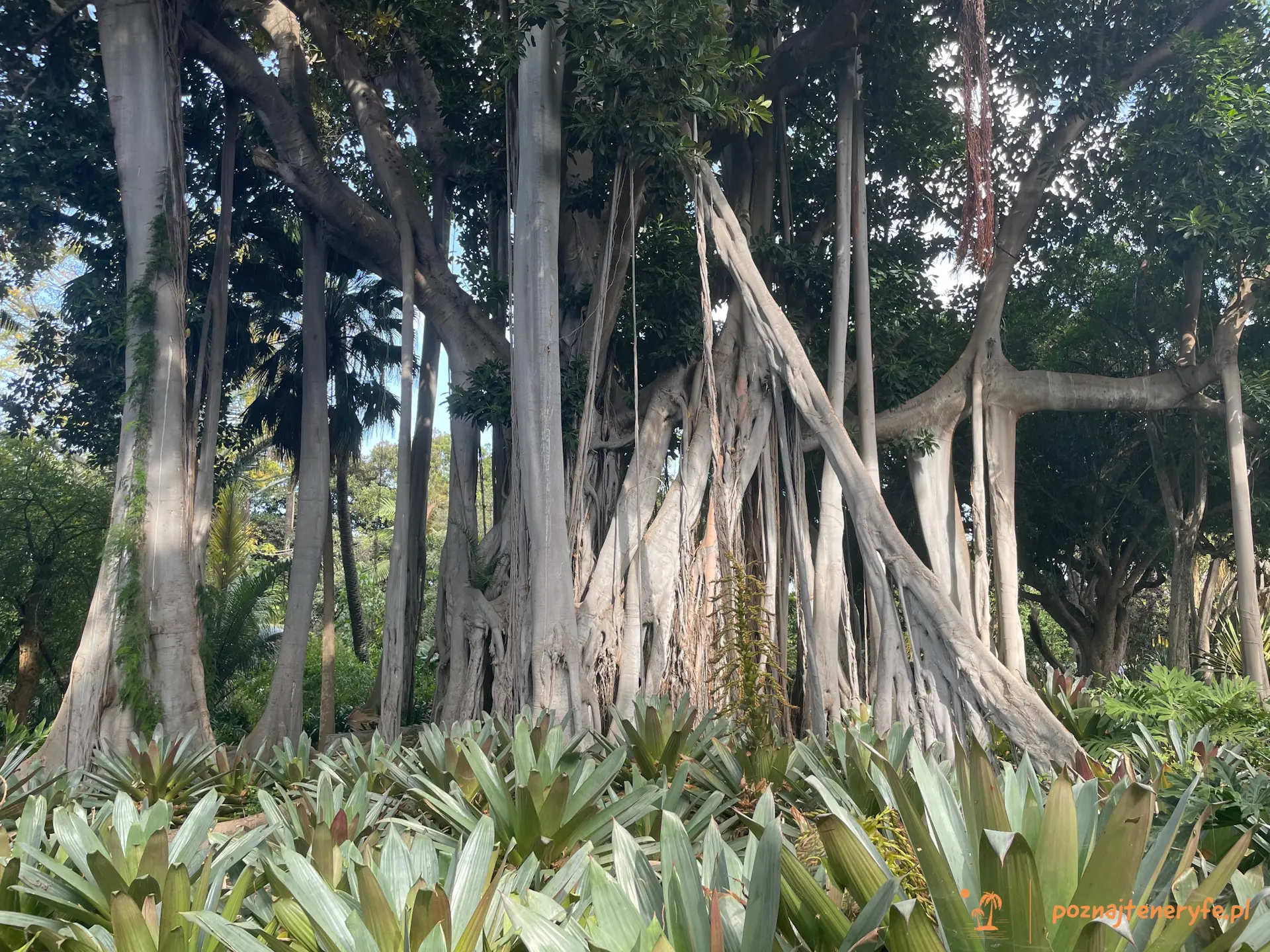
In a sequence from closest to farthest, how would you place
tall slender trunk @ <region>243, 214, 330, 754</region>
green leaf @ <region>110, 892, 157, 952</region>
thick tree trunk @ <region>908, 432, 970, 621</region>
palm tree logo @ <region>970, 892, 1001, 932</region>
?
palm tree logo @ <region>970, 892, 1001, 932</region> < green leaf @ <region>110, 892, 157, 952</region> < thick tree trunk @ <region>908, 432, 970, 621</region> < tall slender trunk @ <region>243, 214, 330, 754</region>

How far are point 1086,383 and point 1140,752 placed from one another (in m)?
5.60

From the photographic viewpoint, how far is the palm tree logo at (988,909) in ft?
4.97

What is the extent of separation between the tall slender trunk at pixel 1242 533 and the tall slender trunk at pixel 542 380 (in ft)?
18.6

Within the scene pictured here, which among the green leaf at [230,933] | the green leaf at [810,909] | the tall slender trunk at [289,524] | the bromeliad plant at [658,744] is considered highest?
the tall slender trunk at [289,524]

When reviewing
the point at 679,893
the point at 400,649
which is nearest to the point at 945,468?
the point at 400,649

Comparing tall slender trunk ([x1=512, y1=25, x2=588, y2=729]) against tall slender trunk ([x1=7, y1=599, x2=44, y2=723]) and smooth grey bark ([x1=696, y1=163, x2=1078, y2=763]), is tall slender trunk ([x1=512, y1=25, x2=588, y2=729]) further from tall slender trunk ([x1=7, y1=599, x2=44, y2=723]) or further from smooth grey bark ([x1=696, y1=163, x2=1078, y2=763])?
tall slender trunk ([x1=7, y1=599, x2=44, y2=723])

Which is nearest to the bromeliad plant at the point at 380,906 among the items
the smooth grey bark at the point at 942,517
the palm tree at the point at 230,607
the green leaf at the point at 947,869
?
the green leaf at the point at 947,869

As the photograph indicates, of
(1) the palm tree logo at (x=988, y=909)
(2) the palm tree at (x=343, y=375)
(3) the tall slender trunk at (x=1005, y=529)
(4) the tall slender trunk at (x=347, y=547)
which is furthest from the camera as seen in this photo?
(4) the tall slender trunk at (x=347, y=547)

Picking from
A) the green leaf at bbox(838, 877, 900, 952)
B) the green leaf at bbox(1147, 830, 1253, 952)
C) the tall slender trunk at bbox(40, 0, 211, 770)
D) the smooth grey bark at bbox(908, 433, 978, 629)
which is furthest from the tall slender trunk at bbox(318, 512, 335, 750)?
the green leaf at bbox(1147, 830, 1253, 952)

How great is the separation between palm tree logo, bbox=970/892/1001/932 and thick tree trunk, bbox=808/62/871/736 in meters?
3.81

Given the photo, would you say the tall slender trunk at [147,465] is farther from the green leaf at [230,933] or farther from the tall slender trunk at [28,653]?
the green leaf at [230,933]

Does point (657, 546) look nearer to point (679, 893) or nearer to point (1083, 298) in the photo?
point (679, 893)

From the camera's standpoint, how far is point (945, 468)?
28.4 feet

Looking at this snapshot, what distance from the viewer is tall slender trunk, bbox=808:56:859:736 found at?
6191 millimetres
